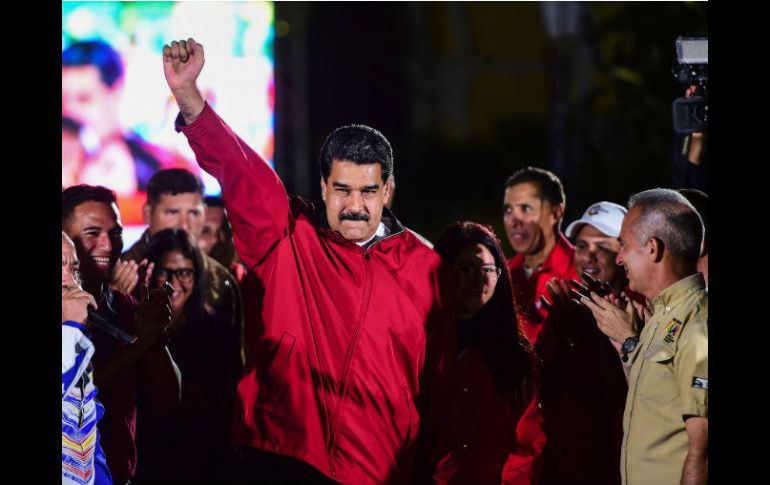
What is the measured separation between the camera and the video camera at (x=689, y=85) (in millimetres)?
4664

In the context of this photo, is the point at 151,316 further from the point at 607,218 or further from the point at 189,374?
the point at 607,218

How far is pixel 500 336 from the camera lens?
13.4 ft

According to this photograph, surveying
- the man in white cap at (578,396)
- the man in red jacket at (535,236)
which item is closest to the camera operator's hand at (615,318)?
the man in white cap at (578,396)

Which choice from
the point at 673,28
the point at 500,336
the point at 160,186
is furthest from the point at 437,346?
the point at 673,28

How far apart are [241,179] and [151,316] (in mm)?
810

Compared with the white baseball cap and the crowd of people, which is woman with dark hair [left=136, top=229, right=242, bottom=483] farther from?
the white baseball cap

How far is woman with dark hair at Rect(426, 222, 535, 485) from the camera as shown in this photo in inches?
157

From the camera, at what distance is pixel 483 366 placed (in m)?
4.08

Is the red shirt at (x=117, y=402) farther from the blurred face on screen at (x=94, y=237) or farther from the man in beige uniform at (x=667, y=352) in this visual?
the man in beige uniform at (x=667, y=352)

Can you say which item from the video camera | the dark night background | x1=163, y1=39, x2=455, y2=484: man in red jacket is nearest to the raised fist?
x1=163, y1=39, x2=455, y2=484: man in red jacket

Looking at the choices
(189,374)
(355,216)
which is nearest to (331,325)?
(355,216)

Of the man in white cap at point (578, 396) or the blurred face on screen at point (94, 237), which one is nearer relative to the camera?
the blurred face on screen at point (94, 237)

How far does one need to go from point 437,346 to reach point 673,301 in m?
0.85

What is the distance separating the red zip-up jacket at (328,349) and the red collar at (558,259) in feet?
5.06
